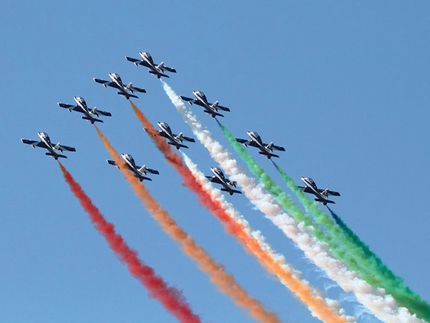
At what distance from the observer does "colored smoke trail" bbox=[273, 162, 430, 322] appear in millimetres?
103500

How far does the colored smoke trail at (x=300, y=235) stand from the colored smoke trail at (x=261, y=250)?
2266mm

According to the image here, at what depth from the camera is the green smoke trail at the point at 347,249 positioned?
10394 cm

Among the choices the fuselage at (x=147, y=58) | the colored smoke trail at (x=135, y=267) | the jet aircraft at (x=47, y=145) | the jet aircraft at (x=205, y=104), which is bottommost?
the colored smoke trail at (x=135, y=267)

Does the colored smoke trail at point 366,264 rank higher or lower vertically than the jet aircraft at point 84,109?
lower

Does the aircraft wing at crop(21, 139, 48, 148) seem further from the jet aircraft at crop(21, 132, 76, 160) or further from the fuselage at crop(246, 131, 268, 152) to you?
the fuselage at crop(246, 131, 268, 152)

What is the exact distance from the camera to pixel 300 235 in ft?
363

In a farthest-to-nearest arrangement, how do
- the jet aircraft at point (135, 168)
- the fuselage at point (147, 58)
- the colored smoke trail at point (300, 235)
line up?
the fuselage at point (147, 58), the jet aircraft at point (135, 168), the colored smoke trail at point (300, 235)

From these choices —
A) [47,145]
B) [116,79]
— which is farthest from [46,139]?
[116,79]

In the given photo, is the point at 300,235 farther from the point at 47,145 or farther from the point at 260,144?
the point at 47,145

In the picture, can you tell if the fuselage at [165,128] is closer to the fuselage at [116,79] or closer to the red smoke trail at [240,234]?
the red smoke trail at [240,234]

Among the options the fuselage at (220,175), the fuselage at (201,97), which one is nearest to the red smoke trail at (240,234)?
the fuselage at (220,175)

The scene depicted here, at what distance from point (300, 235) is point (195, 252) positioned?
33.0 feet

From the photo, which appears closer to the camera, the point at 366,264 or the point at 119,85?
the point at 366,264

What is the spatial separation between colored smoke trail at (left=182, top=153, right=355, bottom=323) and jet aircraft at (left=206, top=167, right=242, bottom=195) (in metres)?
1.22
